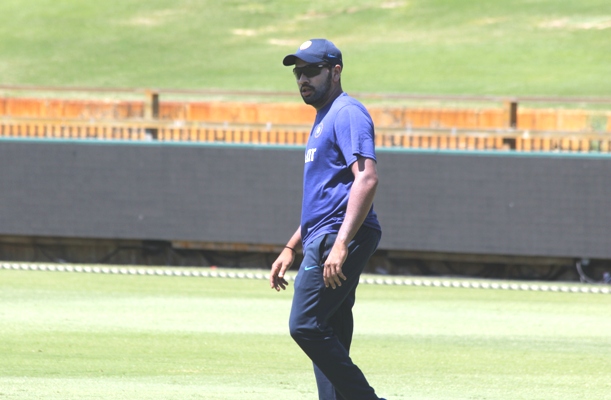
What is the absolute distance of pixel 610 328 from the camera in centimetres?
1153

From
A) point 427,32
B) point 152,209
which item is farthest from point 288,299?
point 427,32

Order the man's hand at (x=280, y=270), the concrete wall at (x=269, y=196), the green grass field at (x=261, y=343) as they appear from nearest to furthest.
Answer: the man's hand at (x=280, y=270) → the green grass field at (x=261, y=343) → the concrete wall at (x=269, y=196)

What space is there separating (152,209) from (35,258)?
6.82ft

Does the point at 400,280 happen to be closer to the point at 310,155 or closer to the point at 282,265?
the point at 282,265

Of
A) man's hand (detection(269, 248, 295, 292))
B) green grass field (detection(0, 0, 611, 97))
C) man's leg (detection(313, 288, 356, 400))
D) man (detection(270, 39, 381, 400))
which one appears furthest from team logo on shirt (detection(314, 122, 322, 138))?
green grass field (detection(0, 0, 611, 97))

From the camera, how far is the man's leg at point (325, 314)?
6.16 meters

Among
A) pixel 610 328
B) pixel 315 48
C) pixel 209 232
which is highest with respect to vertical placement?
pixel 315 48

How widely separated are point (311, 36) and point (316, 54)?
46774 mm

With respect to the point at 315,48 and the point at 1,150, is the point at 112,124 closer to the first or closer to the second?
the point at 1,150

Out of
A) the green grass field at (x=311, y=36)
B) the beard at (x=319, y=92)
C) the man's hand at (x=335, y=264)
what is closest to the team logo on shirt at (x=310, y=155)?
the beard at (x=319, y=92)

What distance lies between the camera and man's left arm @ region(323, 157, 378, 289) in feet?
19.5

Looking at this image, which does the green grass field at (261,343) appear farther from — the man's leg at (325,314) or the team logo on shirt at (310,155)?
the team logo on shirt at (310,155)

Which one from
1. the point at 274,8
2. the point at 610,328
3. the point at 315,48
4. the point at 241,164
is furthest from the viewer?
the point at 274,8

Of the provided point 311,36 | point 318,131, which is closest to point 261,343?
point 318,131
